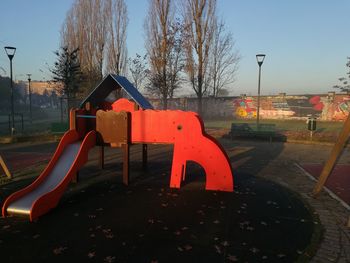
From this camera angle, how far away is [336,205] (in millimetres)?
6453

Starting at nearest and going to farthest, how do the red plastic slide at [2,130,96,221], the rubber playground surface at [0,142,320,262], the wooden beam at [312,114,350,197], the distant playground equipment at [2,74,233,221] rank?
1. the rubber playground surface at [0,142,320,262]
2. the red plastic slide at [2,130,96,221]
3. the wooden beam at [312,114,350,197]
4. the distant playground equipment at [2,74,233,221]

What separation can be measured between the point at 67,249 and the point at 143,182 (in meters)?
3.93

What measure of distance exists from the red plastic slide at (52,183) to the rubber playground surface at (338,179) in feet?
19.9

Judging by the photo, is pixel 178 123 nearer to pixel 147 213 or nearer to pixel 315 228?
pixel 147 213

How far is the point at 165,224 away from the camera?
525 cm

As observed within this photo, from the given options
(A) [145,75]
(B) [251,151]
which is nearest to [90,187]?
(B) [251,151]

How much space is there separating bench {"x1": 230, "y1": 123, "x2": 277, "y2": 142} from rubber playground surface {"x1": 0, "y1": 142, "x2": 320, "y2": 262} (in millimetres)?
10698

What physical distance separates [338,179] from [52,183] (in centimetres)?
768

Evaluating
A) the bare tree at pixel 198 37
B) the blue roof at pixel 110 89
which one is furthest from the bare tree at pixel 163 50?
the blue roof at pixel 110 89

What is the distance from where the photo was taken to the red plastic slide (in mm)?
Answer: 5484

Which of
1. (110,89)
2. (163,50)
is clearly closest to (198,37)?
(163,50)

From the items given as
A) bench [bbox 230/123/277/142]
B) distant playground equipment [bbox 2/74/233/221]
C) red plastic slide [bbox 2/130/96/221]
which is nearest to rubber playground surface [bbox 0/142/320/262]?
red plastic slide [bbox 2/130/96/221]

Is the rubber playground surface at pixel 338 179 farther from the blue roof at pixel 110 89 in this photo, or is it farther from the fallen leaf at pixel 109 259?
the blue roof at pixel 110 89

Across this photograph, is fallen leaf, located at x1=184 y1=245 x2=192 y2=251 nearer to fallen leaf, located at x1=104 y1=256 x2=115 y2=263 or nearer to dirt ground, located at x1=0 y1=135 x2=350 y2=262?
dirt ground, located at x1=0 y1=135 x2=350 y2=262
